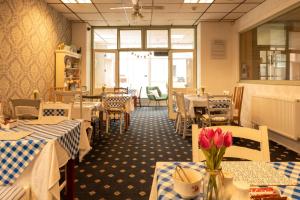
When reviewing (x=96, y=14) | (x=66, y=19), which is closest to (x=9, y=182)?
(x=96, y=14)

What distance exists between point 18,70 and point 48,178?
3.72 metres

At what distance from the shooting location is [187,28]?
8266mm

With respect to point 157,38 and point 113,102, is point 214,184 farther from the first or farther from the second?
point 157,38

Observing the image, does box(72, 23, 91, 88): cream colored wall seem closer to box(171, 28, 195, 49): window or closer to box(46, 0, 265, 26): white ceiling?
box(46, 0, 265, 26): white ceiling

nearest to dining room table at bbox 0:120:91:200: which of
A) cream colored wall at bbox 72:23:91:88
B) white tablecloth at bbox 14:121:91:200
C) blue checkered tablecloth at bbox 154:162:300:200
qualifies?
white tablecloth at bbox 14:121:91:200

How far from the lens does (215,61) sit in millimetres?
7691

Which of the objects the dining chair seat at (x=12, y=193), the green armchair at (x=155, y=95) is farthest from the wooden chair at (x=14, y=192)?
the green armchair at (x=155, y=95)

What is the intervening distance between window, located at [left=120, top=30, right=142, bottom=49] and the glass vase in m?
7.77

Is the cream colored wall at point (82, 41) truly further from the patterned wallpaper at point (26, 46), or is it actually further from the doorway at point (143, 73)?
the doorway at point (143, 73)

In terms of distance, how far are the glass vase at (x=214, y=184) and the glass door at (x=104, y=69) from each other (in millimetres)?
7740

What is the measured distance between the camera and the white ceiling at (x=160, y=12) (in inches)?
233

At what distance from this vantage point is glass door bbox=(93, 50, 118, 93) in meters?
8.42

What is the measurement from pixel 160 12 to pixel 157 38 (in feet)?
6.28

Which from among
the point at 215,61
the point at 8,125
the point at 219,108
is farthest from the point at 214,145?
the point at 215,61
